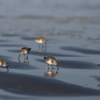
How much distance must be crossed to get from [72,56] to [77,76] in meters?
4.62

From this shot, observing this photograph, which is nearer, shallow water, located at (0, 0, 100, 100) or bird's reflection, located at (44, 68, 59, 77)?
shallow water, located at (0, 0, 100, 100)

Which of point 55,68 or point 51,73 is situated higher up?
point 55,68

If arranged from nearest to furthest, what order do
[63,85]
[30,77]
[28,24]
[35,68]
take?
[63,85] < [30,77] < [35,68] < [28,24]

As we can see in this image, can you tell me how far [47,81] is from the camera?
43.3 ft

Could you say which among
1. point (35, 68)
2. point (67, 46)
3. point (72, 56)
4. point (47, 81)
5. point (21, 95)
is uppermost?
point (67, 46)

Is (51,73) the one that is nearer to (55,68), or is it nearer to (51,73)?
(51,73)

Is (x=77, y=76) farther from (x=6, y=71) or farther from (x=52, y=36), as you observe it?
(x=52, y=36)

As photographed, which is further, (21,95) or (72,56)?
(72,56)

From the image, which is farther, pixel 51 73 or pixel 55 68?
pixel 55 68

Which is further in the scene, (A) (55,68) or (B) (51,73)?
(A) (55,68)

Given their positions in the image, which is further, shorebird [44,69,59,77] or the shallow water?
shorebird [44,69,59,77]

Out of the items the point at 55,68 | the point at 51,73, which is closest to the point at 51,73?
the point at 51,73

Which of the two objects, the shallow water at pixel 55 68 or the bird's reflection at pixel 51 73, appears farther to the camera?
the bird's reflection at pixel 51 73

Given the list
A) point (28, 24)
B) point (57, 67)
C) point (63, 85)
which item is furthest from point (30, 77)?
point (28, 24)
